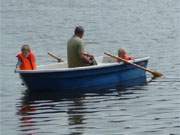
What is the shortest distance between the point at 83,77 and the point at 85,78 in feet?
0.32

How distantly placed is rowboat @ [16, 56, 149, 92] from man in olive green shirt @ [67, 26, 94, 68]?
0.31 meters

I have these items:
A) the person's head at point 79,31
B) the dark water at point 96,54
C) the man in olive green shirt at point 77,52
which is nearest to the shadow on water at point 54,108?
the dark water at point 96,54

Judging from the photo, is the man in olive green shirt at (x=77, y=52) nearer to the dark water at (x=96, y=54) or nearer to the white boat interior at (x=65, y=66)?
the white boat interior at (x=65, y=66)

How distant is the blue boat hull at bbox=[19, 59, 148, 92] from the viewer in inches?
800

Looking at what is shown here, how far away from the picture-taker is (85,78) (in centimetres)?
2092

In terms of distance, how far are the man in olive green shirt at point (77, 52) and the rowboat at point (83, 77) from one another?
1.01 feet

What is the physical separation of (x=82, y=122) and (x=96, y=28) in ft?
65.9

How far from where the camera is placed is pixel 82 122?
56.1ft

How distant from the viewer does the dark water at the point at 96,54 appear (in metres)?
16.9

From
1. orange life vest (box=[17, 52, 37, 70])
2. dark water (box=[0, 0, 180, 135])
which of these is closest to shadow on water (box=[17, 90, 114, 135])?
dark water (box=[0, 0, 180, 135])

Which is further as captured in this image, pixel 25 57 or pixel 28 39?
pixel 28 39

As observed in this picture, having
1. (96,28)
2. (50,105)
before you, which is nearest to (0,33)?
(96,28)

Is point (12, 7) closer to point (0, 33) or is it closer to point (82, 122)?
point (0, 33)

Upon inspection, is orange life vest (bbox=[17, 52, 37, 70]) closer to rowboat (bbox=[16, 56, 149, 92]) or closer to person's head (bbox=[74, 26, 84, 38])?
rowboat (bbox=[16, 56, 149, 92])
